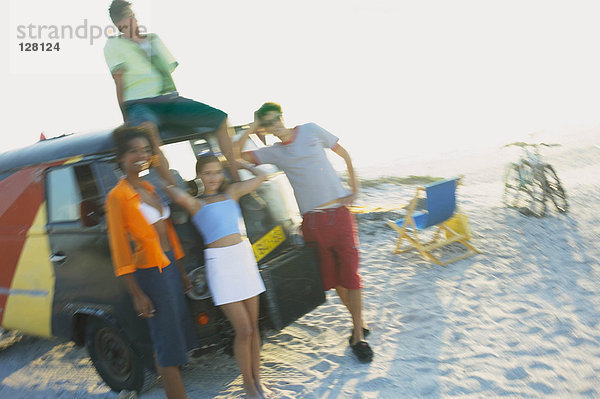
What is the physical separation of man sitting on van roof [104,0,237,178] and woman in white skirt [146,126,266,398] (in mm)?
643

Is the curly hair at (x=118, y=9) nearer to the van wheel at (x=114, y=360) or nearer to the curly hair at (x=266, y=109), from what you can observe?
the curly hair at (x=266, y=109)

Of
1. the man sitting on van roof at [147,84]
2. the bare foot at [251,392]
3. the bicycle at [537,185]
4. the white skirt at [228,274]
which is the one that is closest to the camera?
the white skirt at [228,274]

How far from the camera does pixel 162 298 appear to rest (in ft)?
10.6

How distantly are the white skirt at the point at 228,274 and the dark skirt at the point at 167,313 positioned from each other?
224 mm

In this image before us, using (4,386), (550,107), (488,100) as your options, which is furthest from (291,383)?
(488,100)

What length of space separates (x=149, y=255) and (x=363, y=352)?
1.97 m

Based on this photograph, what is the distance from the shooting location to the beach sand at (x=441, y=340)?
3732 millimetres

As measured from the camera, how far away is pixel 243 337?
11.3 ft

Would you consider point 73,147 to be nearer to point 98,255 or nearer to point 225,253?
point 98,255

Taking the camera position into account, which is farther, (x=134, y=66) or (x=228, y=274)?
(x=134, y=66)

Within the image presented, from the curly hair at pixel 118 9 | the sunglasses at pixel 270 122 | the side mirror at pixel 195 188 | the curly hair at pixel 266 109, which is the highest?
the curly hair at pixel 118 9

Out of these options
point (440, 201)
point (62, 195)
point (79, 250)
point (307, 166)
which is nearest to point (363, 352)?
point (307, 166)

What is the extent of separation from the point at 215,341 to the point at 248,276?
23.9 inches

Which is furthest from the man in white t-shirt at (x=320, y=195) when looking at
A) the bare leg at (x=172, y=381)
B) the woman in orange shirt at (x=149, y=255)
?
the bare leg at (x=172, y=381)
